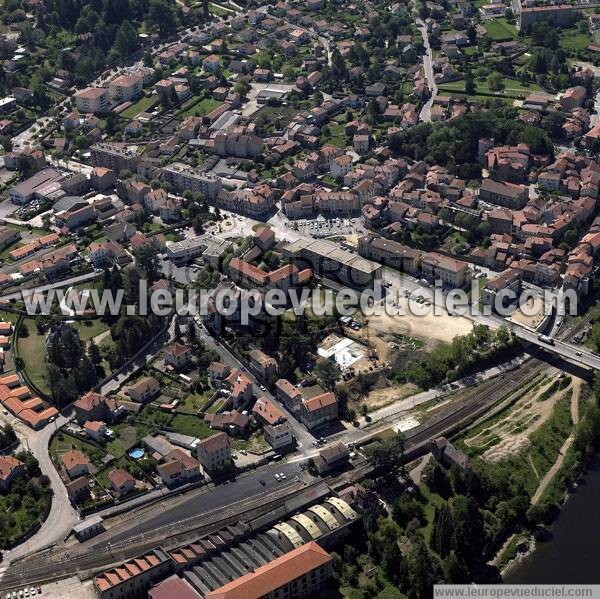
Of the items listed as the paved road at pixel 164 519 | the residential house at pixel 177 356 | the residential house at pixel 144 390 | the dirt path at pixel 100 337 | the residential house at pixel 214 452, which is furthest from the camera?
the dirt path at pixel 100 337

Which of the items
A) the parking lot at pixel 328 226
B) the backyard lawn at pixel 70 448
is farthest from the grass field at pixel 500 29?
the backyard lawn at pixel 70 448

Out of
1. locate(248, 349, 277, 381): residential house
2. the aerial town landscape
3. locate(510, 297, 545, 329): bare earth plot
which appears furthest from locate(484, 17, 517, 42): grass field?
locate(248, 349, 277, 381): residential house

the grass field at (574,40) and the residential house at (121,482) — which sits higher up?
the grass field at (574,40)

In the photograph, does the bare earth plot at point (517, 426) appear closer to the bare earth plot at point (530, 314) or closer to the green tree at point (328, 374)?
the bare earth plot at point (530, 314)

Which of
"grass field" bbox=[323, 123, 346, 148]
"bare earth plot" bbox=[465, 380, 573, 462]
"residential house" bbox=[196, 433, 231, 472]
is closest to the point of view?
"residential house" bbox=[196, 433, 231, 472]

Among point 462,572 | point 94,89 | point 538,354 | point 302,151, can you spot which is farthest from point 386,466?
point 94,89

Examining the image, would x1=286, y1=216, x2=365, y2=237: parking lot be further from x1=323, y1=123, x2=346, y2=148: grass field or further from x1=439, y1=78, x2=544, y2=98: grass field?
x1=439, y1=78, x2=544, y2=98: grass field

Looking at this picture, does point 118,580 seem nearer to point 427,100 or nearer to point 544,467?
point 544,467
